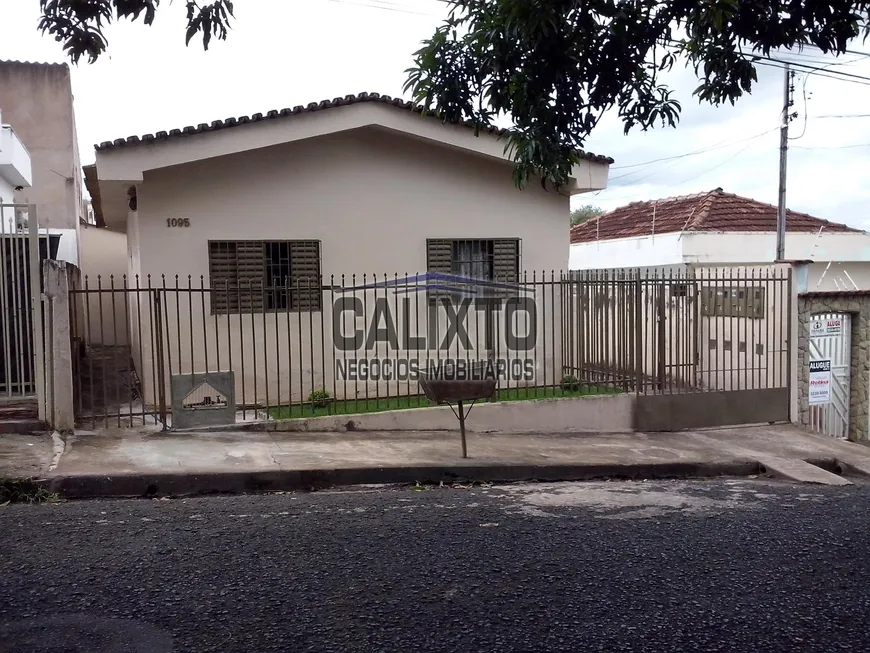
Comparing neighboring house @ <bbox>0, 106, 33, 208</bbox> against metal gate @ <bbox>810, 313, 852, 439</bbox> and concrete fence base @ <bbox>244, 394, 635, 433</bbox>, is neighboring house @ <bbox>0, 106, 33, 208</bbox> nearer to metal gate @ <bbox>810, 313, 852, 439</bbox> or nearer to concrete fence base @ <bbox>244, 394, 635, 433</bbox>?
concrete fence base @ <bbox>244, 394, 635, 433</bbox>


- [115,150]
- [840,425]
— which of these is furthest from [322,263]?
[840,425]

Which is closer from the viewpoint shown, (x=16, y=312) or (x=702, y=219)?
(x=16, y=312)

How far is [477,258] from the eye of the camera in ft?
37.9

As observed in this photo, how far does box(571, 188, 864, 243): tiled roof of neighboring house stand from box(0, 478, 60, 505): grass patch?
13.9m

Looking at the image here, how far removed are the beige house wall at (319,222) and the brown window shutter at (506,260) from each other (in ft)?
0.36

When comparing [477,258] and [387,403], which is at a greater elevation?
[477,258]

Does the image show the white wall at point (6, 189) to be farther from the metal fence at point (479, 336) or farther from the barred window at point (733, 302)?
the barred window at point (733, 302)

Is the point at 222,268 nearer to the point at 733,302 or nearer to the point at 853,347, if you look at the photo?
the point at 733,302

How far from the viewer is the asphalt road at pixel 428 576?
12.1ft

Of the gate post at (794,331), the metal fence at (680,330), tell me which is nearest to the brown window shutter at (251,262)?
the metal fence at (680,330)

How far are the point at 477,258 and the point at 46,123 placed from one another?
1660 cm

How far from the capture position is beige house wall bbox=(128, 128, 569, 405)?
9961 mm

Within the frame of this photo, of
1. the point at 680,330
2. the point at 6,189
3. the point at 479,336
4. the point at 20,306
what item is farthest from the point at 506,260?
the point at 6,189

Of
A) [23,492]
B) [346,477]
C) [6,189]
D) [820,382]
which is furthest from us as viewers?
[6,189]
